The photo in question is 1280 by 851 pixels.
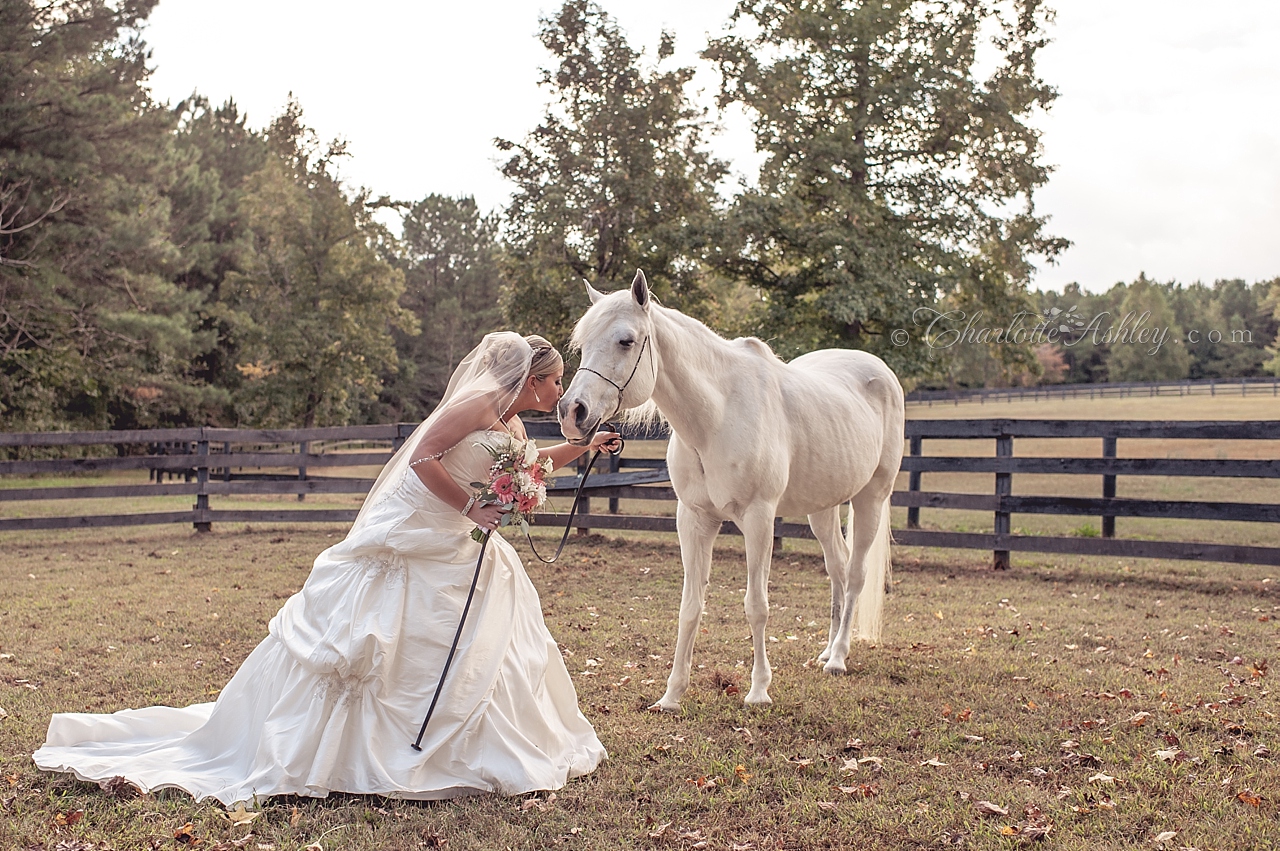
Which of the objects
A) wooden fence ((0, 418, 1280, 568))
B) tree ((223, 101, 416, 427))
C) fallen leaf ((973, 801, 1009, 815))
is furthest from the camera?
tree ((223, 101, 416, 427))

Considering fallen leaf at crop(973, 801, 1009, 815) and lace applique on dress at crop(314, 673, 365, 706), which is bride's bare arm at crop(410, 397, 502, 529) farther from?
fallen leaf at crop(973, 801, 1009, 815)

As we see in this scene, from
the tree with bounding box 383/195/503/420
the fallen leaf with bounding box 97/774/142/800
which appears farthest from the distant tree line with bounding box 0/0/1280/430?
the tree with bounding box 383/195/503/420

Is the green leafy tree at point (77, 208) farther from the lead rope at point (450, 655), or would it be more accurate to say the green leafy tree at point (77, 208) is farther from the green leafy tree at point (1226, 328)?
the green leafy tree at point (1226, 328)

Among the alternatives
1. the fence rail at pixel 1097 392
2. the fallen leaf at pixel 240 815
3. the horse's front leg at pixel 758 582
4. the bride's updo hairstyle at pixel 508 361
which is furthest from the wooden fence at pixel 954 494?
the fence rail at pixel 1097 392

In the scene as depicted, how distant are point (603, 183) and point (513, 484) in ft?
49.4

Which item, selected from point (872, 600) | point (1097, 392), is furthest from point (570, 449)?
point (1097, 392)

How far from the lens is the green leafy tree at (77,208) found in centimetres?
1672

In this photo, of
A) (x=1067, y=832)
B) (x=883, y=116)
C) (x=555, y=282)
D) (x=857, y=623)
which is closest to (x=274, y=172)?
(x=555, y=282)

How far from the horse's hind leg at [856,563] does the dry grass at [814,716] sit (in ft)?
0.56

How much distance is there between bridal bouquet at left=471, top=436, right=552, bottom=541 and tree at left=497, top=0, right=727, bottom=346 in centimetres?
1379

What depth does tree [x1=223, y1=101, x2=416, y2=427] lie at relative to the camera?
26.0 meters

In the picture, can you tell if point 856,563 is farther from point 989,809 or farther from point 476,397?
point 476,397

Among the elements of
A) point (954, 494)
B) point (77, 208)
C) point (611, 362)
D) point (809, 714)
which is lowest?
point (809, 714)

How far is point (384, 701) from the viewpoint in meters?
3.23
